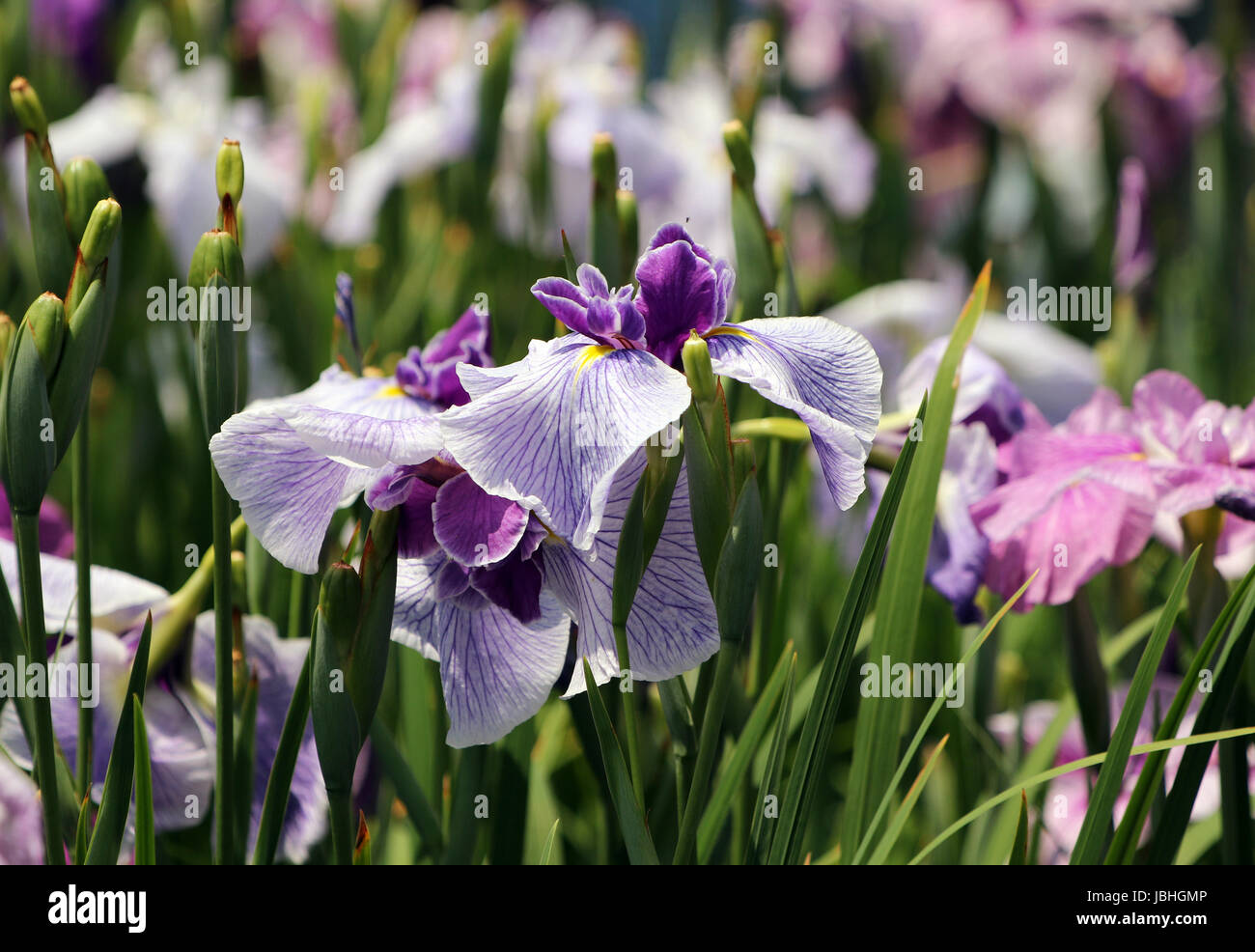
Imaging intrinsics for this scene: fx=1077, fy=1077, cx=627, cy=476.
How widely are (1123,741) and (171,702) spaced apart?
43 cm

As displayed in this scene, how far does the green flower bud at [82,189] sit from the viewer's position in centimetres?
45

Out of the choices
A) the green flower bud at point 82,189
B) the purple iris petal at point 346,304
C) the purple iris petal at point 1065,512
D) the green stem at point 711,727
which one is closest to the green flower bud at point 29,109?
the green flower bud at point 82,189

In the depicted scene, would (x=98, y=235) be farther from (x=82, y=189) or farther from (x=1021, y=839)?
(x=1021, y=839)

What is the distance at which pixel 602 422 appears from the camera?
0.37 meters

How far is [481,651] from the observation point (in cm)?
45

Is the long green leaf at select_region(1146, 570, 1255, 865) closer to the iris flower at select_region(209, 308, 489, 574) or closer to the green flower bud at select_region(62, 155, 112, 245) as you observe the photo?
the iris flower at select_region(209, 308, 489, 574)

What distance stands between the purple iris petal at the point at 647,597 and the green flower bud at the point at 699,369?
56 mm

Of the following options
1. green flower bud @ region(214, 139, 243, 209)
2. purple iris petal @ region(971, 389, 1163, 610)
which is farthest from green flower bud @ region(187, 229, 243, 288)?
purple iris petal @ region(971, 389, 1163, 610)

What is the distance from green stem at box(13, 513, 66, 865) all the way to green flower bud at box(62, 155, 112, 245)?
13 centimetres

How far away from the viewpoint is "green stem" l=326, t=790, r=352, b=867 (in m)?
0.42
